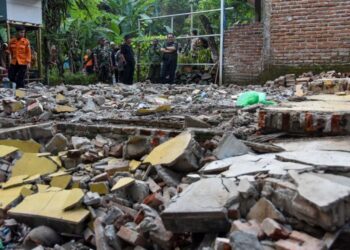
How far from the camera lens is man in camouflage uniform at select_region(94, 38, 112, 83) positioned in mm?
12305

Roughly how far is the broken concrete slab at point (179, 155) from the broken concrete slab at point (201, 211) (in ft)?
A: 2.61

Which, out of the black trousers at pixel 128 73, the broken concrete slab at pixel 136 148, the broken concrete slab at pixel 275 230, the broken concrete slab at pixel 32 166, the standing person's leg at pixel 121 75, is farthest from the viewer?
the standing person's leg at pixel 121 75

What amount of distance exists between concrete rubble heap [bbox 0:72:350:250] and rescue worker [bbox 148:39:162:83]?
27.1ft

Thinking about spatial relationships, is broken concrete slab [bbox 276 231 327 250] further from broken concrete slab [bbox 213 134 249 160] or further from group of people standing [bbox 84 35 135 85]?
group of people standing [bbox 84 35 135 85]

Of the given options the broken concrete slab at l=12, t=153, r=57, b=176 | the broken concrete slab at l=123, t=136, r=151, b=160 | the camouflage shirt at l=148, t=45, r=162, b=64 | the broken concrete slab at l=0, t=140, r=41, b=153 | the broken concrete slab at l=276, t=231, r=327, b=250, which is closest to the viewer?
the broken concrete slab at l=276, t=231, r=327, b=250

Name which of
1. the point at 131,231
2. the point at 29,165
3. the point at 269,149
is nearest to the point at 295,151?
the point at 269,149

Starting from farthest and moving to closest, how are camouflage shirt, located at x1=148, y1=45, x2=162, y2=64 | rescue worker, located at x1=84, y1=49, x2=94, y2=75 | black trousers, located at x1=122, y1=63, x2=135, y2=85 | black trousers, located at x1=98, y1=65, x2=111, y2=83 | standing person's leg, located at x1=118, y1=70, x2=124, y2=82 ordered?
rescue worker, located at x1=84, y1=49, x2=94, y2=75 < camouflage shirt, located at x1=148, y1=45, x2=162, y2=64 < black trousers, located at x1=98, y1=65, x2=111, y2=83 < standing person's leg, located at x1=118, y1=70, x2=124, y2=82 < black trousers, located at x1=122, y1=63, x2=135, y2=85

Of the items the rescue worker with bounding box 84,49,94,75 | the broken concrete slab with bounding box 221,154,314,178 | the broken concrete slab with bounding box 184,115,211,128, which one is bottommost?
the broken concrete slab with bounding box 221,154,314,178

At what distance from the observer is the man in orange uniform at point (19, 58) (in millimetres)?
9119

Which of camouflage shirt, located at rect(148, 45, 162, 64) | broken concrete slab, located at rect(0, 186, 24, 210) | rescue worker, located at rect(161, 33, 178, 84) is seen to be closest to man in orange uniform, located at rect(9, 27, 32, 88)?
rescue worker, located at rect(161, 33, 178, 84)

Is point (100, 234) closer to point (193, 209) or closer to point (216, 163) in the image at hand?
point (193, 209)

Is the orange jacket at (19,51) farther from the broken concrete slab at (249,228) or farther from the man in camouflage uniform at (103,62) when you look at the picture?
the broken concrete slab at (249,228)

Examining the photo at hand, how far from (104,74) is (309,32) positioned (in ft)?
20.3

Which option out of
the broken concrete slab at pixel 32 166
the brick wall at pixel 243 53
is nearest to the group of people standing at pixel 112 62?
the brick wall at pixel 243 53
